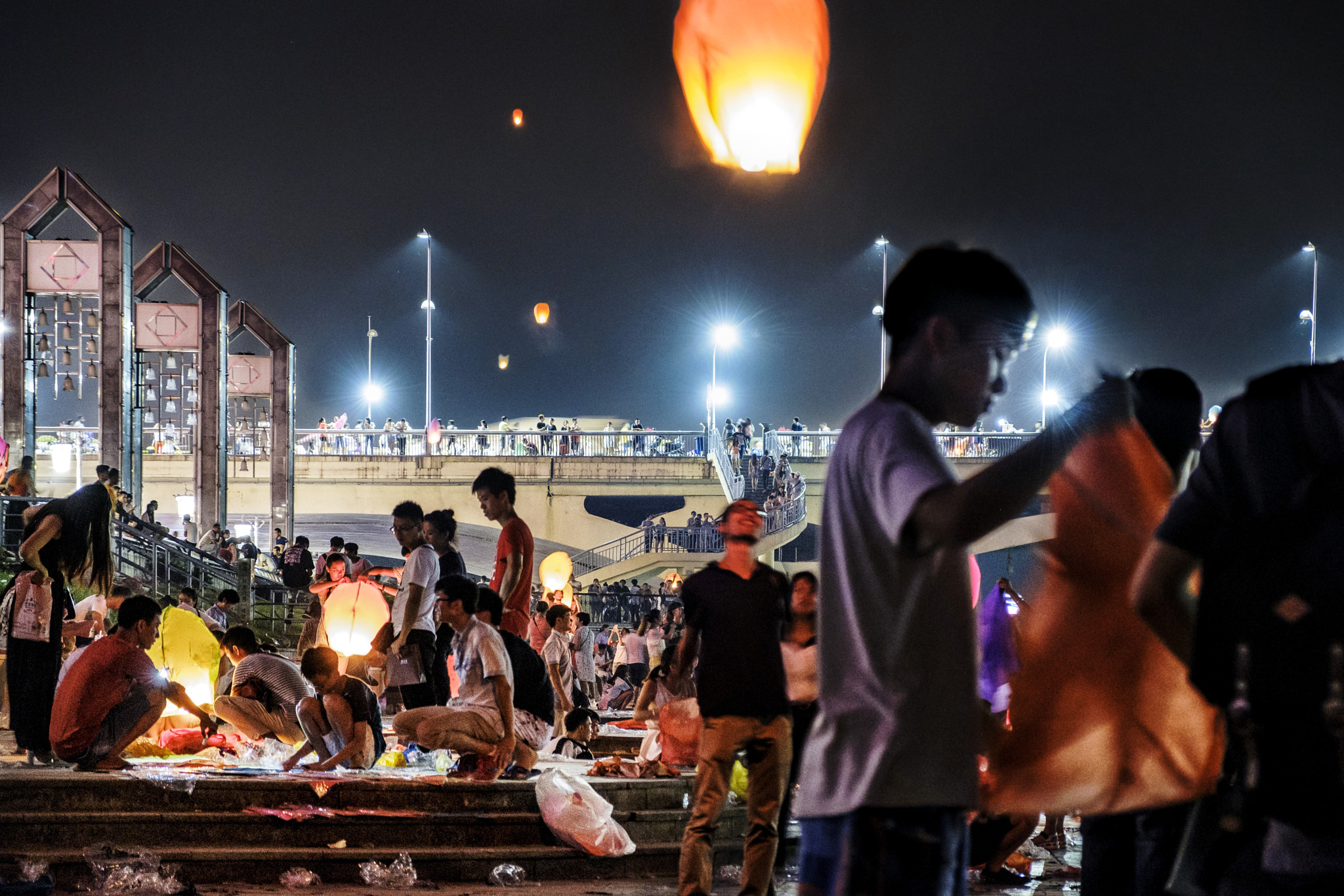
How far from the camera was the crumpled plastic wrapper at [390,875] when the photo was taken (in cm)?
680

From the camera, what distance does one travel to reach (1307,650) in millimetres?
1839

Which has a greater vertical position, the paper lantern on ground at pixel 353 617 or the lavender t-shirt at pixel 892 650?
the lavender t-shirt at pixel 892 650

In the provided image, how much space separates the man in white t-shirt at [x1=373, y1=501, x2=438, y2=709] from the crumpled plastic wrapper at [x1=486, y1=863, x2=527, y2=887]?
63.4 inches

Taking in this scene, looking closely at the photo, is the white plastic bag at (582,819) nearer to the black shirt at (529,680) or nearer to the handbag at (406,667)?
the black shirt at (529,680)

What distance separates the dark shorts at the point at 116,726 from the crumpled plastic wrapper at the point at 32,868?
1.01 metres

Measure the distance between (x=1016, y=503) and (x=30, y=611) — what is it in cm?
754

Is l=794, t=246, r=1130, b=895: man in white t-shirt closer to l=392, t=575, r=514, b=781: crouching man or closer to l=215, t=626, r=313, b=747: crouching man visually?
l=392, t=575, r=514, b=781: crouching man

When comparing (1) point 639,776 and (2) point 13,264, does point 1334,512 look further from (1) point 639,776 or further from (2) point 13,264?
(2) point 13,264

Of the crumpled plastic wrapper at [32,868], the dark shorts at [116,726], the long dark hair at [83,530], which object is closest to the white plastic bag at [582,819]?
the dark shorts at [116,726]

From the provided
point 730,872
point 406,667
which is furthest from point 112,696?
point 730,872

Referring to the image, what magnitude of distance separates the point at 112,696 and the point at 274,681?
1.02m

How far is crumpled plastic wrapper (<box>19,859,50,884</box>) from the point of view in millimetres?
6371

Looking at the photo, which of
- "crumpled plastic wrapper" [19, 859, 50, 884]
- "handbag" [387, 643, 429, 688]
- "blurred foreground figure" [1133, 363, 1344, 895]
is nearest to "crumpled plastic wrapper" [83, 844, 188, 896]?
"crumpled plastic wrapper" [19, 859, 50, 884]

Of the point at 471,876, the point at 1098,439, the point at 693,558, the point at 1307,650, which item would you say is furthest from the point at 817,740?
the point at 693,558
